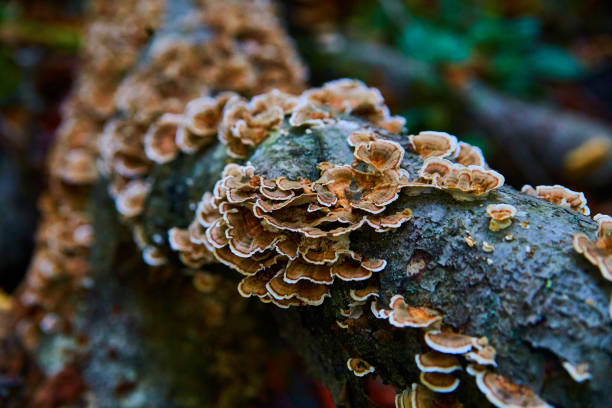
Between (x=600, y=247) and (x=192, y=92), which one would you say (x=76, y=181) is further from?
(x=600, y=247)

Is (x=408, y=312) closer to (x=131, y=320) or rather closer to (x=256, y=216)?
(x=256, y=216)

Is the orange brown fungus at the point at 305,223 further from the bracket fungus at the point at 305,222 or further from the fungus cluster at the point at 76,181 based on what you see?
the fungus cluster at the point at 76,181

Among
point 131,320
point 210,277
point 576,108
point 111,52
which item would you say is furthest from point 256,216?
point 576,108

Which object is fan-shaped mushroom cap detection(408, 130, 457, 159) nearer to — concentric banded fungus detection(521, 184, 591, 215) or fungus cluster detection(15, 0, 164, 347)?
concentric banded fungus detection(521, 184, 591, 215)

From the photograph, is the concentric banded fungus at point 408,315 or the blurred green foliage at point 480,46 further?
the blurred green foliage at point 480,46

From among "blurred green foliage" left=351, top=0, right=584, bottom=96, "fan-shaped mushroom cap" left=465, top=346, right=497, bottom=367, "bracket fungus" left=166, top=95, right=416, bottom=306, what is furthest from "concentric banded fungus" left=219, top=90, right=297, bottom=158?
"blurred green foliage" left=351, top=0, right=584, bottom=96

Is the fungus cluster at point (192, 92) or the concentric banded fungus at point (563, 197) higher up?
the concentric banded fungus at point (563, 197)

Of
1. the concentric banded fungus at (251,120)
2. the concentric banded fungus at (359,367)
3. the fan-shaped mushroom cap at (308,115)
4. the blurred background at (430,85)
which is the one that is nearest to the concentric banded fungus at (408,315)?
the concentric banded fungus at (359,367)
